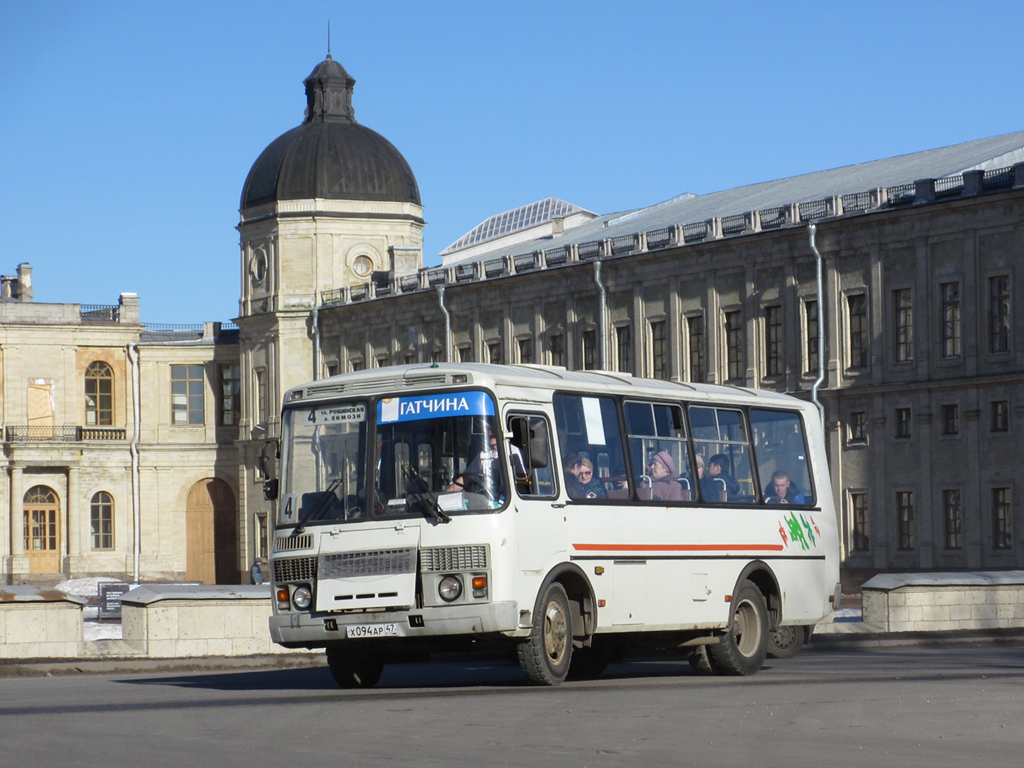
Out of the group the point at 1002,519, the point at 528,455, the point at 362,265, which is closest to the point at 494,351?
the point at 362,265

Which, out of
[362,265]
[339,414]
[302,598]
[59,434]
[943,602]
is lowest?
[943,602]

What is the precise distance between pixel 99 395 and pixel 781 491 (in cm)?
5842

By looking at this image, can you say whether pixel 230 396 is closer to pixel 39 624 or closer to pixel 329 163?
pixel 329 163

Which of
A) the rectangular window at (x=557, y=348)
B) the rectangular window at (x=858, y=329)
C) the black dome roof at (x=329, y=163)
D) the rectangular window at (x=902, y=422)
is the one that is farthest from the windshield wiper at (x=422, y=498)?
the black dome roof at (x=329, y=163)

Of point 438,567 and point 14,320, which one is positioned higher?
point 14,320

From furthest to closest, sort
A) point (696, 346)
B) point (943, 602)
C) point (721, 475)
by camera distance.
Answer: point (696, 346)
point (943, 602)
point (721, 475)

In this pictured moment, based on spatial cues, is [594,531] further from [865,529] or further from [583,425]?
[865,529]

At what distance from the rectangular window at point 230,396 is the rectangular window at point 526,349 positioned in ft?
57.4

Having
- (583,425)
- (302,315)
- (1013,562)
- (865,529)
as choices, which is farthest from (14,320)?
(583,425)

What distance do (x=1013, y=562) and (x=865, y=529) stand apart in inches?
203

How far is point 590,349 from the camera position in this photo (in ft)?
204

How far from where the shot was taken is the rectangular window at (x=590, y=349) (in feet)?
203

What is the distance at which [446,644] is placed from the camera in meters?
17.1

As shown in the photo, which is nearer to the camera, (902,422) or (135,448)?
(902,422)
